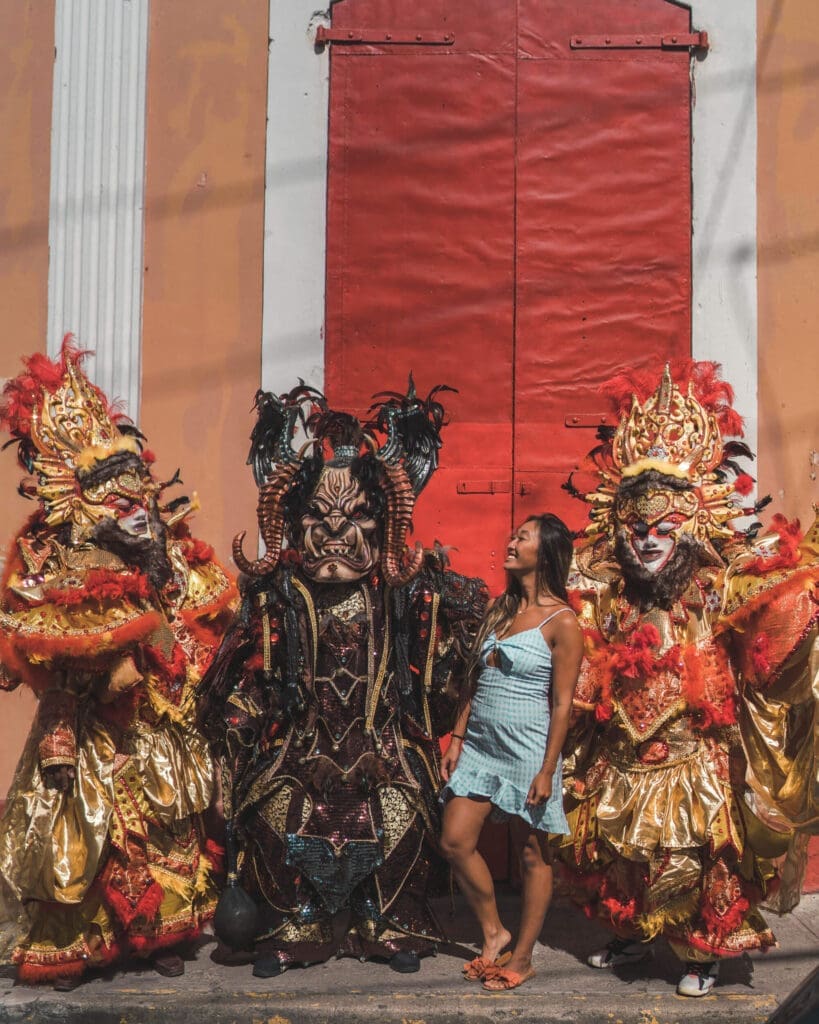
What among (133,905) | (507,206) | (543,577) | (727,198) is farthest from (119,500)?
(727,198)

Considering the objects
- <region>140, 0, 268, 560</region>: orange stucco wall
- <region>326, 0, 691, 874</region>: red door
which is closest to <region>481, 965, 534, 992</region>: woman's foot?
<region>326, 0, 691, 874</region>: red door

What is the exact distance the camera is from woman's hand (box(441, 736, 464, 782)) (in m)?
5.25

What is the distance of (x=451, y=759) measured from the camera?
17.3ft

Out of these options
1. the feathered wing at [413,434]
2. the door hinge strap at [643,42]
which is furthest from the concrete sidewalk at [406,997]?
the door hinge strap at [643,42]

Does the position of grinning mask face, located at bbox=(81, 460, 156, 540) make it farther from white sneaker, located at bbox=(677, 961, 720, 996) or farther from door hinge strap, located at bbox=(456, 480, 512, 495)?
white sneaker, located at bbox=(677, 961, 720, 996)

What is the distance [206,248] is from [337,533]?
2.22 metres

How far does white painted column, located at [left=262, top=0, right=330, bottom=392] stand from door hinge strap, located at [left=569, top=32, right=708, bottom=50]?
1330 mm

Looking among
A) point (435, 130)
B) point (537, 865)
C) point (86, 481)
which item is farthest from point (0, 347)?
point (537, 865)

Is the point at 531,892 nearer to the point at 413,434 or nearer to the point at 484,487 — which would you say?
the point at 413,434

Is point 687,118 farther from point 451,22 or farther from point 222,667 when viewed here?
point 222,667

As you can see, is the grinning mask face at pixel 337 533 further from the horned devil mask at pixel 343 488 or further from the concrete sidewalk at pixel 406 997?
the concrete sidewalk at pixel 406 997

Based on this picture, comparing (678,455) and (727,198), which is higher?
(727,198)

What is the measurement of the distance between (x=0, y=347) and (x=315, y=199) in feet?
5.94

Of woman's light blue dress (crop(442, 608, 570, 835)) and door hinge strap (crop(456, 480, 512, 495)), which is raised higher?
door hinge strap (crop(456, 480, 512, 495))
